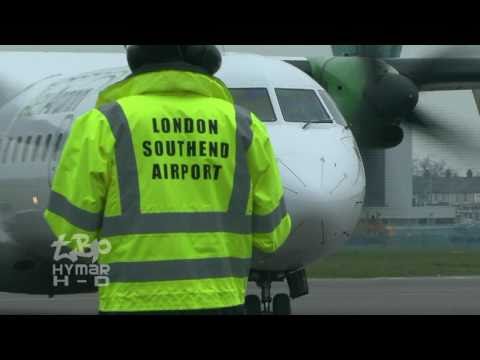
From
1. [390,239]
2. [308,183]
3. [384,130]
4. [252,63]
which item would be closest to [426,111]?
[384,130]

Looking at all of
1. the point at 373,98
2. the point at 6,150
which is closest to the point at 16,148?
the point at 6,150

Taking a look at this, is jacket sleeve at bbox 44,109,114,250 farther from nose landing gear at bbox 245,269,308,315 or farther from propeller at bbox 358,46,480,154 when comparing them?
propeller at bbox 358,46,480,154

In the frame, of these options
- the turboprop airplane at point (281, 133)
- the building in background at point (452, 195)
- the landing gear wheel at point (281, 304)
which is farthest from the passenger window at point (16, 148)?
the building in background at point (452, 195)

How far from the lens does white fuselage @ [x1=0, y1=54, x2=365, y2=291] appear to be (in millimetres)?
9453

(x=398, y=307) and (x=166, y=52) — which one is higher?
(x=166, y=52)

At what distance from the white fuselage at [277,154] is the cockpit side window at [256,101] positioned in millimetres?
42

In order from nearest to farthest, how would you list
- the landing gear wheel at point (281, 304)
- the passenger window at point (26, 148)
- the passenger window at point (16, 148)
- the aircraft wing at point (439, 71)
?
the landing gear wheel at point (281, 304) < the passenger window at point (26, 148) < the passenger window at point (16, 148) < the aircraft wing at point (439, 71)

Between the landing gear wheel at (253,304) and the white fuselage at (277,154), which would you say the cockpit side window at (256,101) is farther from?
the landing gear wheel at (253,304)

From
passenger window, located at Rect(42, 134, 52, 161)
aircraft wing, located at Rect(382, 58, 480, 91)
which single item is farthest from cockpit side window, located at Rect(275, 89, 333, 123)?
aircraft wing, located at Rect(382, 58, 480, 91)

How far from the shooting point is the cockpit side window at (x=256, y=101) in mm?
10516

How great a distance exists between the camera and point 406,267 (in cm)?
3159
